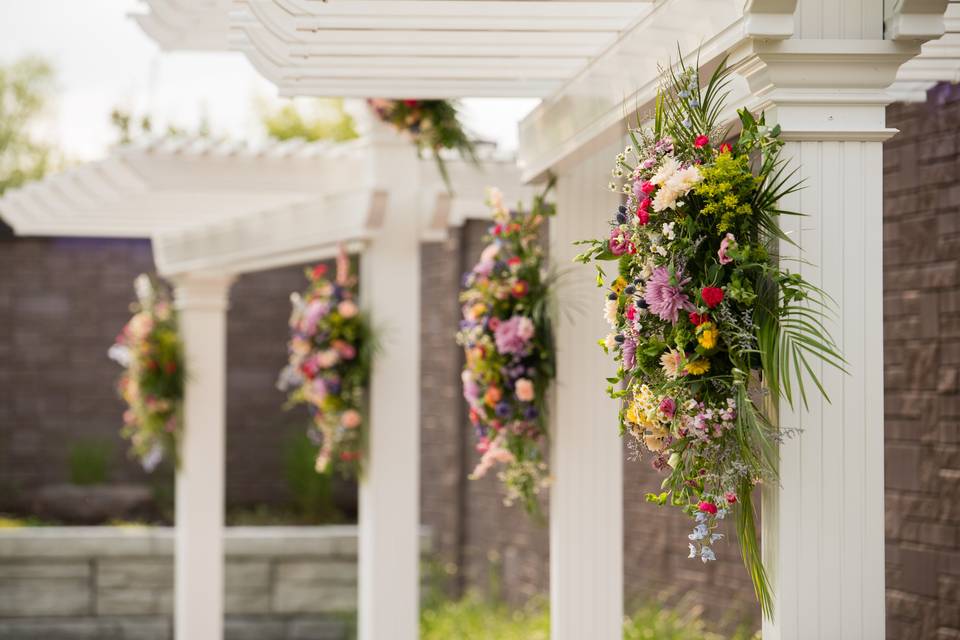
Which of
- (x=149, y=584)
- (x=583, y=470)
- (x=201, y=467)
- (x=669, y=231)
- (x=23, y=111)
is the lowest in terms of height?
(x=149, y=584)

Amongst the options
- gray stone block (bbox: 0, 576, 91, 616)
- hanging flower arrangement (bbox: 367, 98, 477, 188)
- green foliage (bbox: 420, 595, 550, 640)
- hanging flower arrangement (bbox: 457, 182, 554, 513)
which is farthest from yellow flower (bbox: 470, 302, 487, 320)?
gray stone block (bbox: 0, 576, 91, 616)

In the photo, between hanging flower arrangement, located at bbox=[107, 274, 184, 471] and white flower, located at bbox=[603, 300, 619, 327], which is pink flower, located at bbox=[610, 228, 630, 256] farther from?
hanging flower arrangement, located at bbox=[107, 274, 184, 471]

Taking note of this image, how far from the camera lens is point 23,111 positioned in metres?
24.1

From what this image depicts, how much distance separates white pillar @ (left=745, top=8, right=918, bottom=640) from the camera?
2.51 metres

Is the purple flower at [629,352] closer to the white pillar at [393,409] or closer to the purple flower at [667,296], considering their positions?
the purple flower at [667,296]

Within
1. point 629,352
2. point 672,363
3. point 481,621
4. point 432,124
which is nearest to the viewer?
point 672,363

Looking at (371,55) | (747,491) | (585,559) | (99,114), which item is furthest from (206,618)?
(99,114)

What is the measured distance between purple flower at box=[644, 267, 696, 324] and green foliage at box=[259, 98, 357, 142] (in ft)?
73.6

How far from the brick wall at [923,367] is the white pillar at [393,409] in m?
2.06

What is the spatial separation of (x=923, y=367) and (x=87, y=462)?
308 inches

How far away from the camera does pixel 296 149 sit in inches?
248

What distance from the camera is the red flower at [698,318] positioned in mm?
2477

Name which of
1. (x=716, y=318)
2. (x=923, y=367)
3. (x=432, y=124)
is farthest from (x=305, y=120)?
(x=716, y=318)

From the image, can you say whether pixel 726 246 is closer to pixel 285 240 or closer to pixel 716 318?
pixel 716 318
